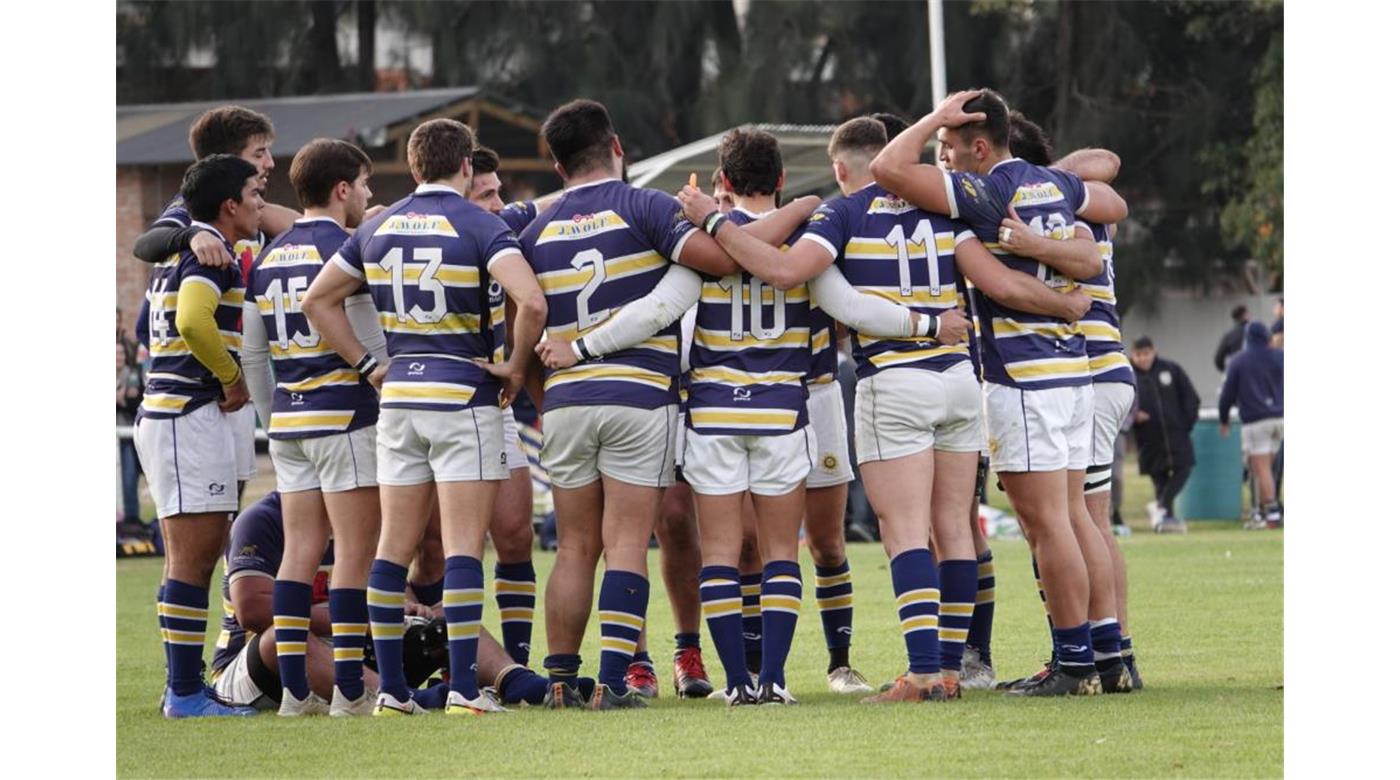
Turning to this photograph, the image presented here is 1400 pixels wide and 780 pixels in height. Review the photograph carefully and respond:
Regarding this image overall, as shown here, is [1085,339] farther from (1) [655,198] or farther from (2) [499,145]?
(2) [499,145]

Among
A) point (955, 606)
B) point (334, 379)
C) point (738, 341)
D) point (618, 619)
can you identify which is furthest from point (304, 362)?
point (955, 606)

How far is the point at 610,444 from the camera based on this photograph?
24.8 feet

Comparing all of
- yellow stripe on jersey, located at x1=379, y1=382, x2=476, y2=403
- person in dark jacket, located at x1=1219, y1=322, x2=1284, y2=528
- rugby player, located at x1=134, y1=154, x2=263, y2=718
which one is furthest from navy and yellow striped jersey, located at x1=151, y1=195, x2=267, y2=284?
person in dark jacket, located at x1=1219, y1=322, x2=1284, y2=528

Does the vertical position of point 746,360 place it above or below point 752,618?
above

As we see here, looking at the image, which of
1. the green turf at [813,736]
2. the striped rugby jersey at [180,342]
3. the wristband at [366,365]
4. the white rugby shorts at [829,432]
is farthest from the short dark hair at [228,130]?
the white rugby shorts at [829,432]

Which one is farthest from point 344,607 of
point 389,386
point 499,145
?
point 499,145

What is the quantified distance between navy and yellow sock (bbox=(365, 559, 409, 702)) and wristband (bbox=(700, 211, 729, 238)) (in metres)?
1.76

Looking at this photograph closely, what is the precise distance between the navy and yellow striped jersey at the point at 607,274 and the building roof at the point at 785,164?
11.5 meters

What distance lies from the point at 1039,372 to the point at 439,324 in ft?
7.70

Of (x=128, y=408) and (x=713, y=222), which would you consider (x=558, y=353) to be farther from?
(x=128, y=408)

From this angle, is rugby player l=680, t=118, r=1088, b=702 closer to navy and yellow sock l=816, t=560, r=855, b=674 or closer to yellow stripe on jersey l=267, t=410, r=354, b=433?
navy and yellow sock l=816, t=560, r=855, b=674

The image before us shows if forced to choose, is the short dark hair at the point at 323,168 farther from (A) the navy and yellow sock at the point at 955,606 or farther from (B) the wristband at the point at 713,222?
(A) the navy and yellow sock at the point at 955,606

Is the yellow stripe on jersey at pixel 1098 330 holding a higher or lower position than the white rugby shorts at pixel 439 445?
higher

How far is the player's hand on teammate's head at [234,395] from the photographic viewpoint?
26.7 feet
